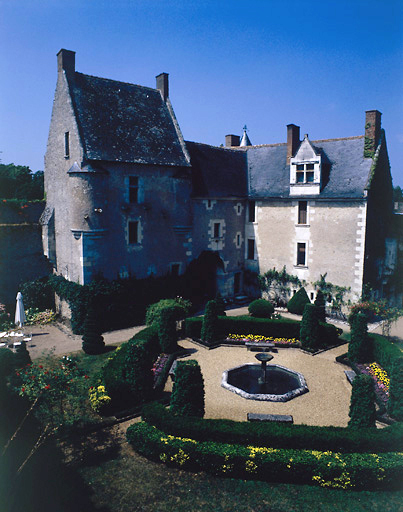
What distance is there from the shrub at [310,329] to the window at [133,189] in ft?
39.0

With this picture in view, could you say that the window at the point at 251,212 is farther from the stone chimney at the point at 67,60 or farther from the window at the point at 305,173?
the stone chimney at the point at 67,60

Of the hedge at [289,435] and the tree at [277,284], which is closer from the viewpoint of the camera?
the hedge at [289,435]

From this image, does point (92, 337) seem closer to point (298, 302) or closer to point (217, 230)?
point (217, 230)

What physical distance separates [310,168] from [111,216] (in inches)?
541

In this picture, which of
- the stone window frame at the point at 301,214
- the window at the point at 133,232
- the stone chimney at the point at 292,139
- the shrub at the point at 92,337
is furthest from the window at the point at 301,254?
the shrub at the point at 92,337

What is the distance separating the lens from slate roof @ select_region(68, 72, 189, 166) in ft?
73.1

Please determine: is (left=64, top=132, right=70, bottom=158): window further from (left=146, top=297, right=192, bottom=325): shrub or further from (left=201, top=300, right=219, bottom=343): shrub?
(left=201, top=300, right=219, bottom=343): shrub

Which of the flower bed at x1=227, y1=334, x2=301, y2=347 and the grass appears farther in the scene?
the flower bed at x1=227, y1=334, x2=301, y2=347

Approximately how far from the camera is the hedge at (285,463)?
10180 millimetres

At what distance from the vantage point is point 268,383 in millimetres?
16312

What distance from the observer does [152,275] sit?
24984 mm

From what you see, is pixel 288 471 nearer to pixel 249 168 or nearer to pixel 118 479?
pixel 118 479

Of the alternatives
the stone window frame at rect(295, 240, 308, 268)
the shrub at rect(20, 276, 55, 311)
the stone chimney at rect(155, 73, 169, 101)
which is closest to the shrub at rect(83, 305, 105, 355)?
the shrub at rect(20, 276, 55, 311)

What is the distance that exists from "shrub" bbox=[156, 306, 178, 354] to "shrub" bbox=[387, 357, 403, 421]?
32.2 ft
